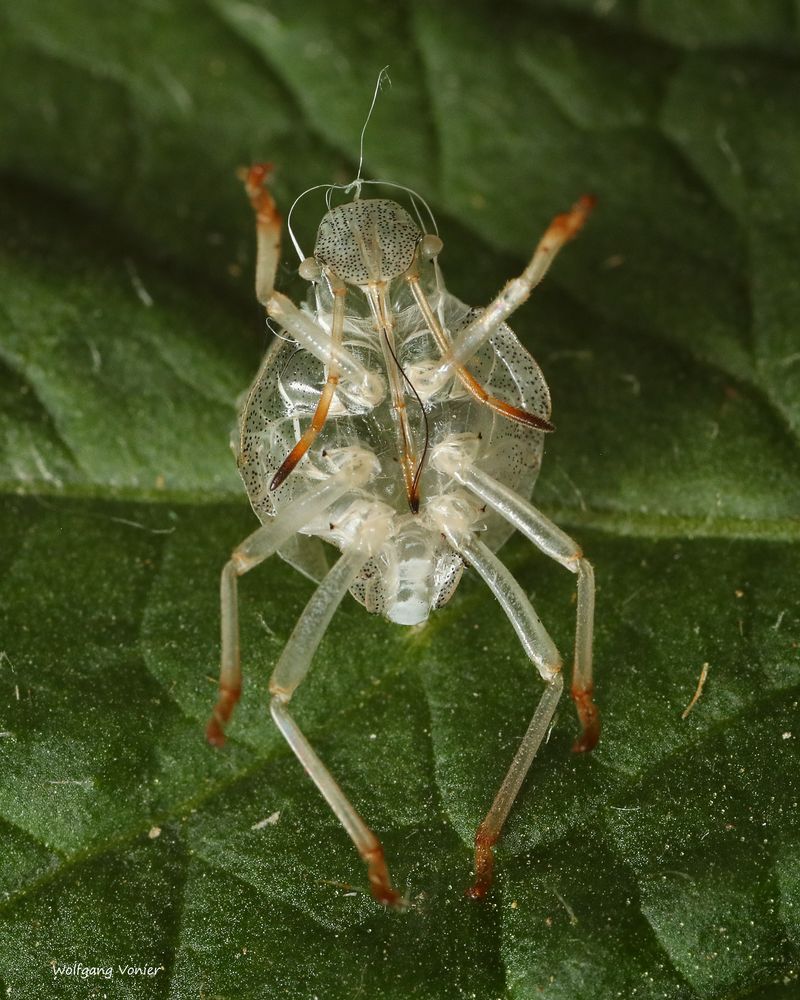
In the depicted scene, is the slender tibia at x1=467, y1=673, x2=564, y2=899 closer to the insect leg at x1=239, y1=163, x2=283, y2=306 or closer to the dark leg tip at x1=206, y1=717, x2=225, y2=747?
the dark leg tip at x1=206, y1=717, x2=225, y2=747

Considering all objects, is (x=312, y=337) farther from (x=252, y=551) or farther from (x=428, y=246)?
(x=252, y=551)

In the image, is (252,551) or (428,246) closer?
(252,551)

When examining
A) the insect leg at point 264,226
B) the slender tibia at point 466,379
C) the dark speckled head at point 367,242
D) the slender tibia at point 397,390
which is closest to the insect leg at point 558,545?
the slender tibia at point 397,390

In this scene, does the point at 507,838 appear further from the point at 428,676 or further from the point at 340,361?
the point at 340,361

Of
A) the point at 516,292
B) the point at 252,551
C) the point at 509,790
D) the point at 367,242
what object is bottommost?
the point at 509,790

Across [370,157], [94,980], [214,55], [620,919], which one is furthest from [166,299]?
[620,919]

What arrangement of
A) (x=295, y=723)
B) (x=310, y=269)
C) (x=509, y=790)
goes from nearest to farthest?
→ (x=509, y=790)
(x=295, y=723)
(x=310, y=269)

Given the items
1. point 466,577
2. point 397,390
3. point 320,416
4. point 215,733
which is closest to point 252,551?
point 320,416

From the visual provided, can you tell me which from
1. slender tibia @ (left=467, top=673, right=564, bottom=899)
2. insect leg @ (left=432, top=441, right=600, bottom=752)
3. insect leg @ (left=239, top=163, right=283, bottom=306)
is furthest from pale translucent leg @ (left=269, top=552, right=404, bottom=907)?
insect leg @ (left=239, top=163, right=283, bottom=306)
